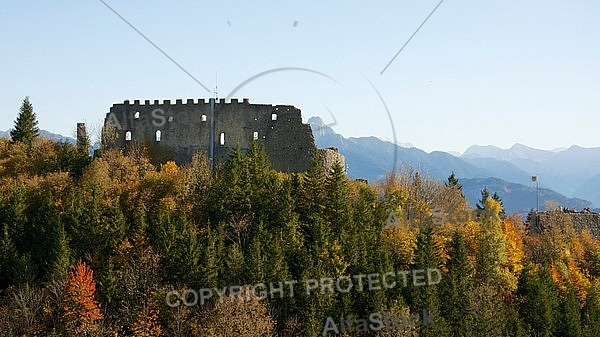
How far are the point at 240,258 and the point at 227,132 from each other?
14.3 m

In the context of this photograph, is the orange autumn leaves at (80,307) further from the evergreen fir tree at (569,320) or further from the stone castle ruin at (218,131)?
the evergreen fir tree at (569,320)

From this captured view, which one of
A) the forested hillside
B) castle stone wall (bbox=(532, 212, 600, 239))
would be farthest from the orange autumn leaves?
castle stone wall (bbox=(532, 212, 600, 239))

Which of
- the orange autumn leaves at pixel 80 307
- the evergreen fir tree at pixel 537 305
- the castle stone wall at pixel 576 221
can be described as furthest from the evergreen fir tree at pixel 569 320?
the orange autumn leaves at pixel 80 307

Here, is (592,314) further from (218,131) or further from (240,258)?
(218,131)

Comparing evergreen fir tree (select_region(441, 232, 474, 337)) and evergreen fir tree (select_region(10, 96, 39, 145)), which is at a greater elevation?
evergreen fir tree (select_region(10, 96, 39, 145))

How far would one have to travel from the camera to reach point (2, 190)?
215 feet

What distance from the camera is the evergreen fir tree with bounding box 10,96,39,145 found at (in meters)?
75.7

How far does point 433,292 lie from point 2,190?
3855cm

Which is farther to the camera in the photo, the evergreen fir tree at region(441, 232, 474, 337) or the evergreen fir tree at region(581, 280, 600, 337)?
the evergreen fir tree at region(581, 280, 600, 337)

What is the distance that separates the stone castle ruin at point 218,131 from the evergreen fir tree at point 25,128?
12.2 metres

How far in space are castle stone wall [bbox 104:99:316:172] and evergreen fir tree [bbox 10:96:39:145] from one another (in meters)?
12.8

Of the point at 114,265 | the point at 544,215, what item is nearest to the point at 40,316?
the point at 114,265

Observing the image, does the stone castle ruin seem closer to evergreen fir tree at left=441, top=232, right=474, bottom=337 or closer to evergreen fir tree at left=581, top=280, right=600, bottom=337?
evergreen fir tree at left=441, top=232, right=474, bottom=337

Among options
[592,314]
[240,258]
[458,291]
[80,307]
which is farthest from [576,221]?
[80,307]
